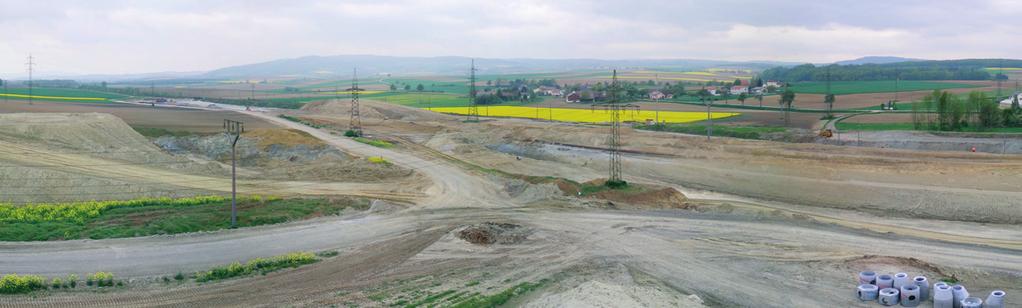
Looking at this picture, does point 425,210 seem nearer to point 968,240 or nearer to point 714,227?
point 714,227

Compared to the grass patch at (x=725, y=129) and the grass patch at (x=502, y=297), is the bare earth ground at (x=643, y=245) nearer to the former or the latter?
the grass patch at (x=502, y=297)

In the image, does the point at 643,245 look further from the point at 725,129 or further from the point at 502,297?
the point at 725,129

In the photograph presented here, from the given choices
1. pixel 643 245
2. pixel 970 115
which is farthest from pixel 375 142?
pixel 970 115

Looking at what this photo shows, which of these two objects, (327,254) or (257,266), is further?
(327,254)

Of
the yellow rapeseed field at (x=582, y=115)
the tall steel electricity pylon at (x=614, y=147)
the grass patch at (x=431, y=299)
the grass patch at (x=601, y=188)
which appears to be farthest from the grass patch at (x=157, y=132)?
the grass patch at (x=431, y=299)

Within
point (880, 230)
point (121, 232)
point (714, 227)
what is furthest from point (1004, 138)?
point (121, 232)

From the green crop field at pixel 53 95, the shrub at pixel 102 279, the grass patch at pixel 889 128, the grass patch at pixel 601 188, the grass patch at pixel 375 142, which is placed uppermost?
the green crop field at pixel 53 95
